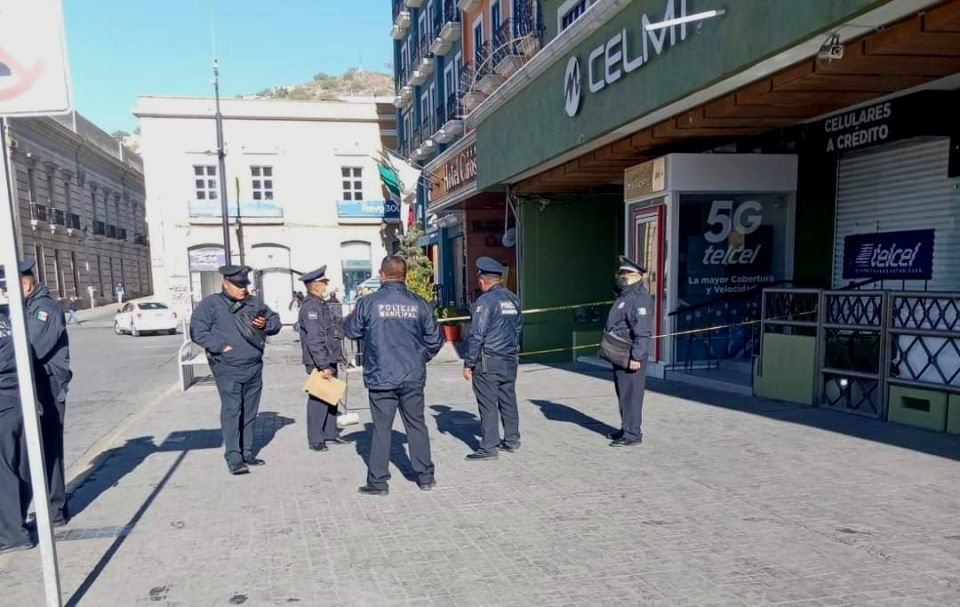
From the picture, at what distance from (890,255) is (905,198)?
2.63 feet

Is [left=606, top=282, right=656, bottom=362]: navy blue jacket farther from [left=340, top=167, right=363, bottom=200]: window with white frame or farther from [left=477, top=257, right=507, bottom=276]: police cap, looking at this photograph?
[left=340, top=167, right=363, bottom=200]: window with white frame

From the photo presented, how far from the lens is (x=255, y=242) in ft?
115

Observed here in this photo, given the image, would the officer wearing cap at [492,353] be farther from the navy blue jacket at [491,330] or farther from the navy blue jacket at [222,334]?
the navy blue jacket at [222,334]

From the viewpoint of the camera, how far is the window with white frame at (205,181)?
3406 centimetres

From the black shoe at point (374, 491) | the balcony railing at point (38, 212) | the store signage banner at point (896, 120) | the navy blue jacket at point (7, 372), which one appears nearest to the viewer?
the navy blue jacket at point (7, 372)

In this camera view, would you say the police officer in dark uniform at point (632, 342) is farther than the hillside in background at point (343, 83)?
No

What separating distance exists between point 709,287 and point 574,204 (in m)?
4.49

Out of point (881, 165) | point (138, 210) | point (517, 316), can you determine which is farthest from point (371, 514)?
point (138, 210)

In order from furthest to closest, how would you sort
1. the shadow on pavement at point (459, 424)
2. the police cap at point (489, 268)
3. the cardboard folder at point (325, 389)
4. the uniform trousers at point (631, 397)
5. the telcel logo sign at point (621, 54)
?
the telcel logo sign at point (621, 54) < the shadow on pavement at point (459, 424) < the cardboard folder at point (325, 389) < the uniform trousers at point (631, 397) < the police cap at point (489, 268)

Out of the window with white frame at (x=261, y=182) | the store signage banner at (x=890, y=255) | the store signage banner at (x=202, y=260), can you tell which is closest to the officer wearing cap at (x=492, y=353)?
the store signage banner at (x=890, y=255)

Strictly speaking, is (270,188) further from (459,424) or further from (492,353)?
(492,353)

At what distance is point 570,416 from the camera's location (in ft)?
26.3

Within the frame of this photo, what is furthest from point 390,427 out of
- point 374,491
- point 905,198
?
point 905,198

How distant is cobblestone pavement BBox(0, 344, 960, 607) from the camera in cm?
360
